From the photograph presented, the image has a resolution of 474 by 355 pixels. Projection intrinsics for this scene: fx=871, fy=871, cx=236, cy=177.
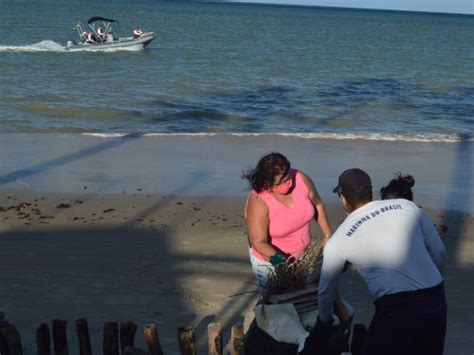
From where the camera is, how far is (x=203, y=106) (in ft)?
76.3

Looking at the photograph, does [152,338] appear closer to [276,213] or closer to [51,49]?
[276,213]

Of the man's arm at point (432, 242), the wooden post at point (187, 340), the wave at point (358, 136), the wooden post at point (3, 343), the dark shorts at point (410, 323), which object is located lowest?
the wave at point (358, 136)

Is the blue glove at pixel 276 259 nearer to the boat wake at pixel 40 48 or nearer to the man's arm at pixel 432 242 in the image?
the man's arm at pixel 432 242

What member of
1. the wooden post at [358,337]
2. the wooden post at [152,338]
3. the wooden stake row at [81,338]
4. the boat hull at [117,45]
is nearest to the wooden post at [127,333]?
the wooden stake row at [81,338]

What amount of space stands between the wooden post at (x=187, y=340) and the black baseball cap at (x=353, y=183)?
4.15ft

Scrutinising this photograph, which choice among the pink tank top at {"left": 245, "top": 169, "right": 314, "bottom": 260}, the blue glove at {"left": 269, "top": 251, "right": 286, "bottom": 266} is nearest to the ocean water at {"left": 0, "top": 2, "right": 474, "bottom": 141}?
the pink tank top at {"left": 245, "top": 169, "right": 314, "bottom": 260}

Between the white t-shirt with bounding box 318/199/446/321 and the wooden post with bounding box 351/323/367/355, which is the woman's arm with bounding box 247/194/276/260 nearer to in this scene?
the wooden post with bounding box 351/323/367/355

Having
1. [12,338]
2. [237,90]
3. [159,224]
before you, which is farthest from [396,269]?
[237,90]

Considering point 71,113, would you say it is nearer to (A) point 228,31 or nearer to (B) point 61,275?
(B) point 61,275

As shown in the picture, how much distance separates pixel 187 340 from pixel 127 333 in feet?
1.61

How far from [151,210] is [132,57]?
2979 cm

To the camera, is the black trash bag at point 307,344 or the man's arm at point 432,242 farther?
the black trash bag at point 307,344

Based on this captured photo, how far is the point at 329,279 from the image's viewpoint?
164 inches

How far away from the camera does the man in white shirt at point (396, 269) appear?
398 centimetres
